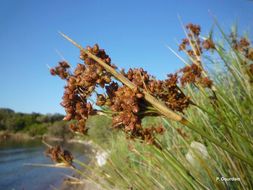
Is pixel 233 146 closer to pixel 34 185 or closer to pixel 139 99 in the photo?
pixel 139 99

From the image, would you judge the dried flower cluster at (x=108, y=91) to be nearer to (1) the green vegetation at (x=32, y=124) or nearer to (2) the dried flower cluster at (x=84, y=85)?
(2) the dried flower cluster at (x=84, y=85)

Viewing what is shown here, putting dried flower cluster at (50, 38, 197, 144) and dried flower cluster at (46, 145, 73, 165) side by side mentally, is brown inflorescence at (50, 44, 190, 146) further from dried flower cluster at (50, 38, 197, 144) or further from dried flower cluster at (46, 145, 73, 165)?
dried flower cluster at (46, 145, 73, 165)

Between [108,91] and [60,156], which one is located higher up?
[108,91]

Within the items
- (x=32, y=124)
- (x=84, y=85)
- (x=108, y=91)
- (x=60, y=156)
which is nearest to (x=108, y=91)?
(x=108, y=91)

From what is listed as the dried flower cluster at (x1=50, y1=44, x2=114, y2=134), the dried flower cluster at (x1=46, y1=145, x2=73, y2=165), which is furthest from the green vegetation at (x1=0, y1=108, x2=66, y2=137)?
the dried flower cluster at (x1=50, y1=44, x2=114, y2=134)

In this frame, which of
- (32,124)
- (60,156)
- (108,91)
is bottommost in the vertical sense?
(60,156)

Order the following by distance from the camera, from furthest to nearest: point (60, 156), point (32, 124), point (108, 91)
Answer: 1. point (32, 124)
2. point (60, 156)
3. point (108, 91)

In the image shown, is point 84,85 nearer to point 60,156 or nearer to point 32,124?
point 60,156

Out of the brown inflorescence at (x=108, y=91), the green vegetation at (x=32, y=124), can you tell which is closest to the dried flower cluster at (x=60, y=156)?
the brown inflorescence at (x=108, y=91)

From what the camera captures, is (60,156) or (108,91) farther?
(60,156)

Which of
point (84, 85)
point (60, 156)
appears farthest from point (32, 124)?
point (84, 85)

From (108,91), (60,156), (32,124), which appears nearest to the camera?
(108,91)
